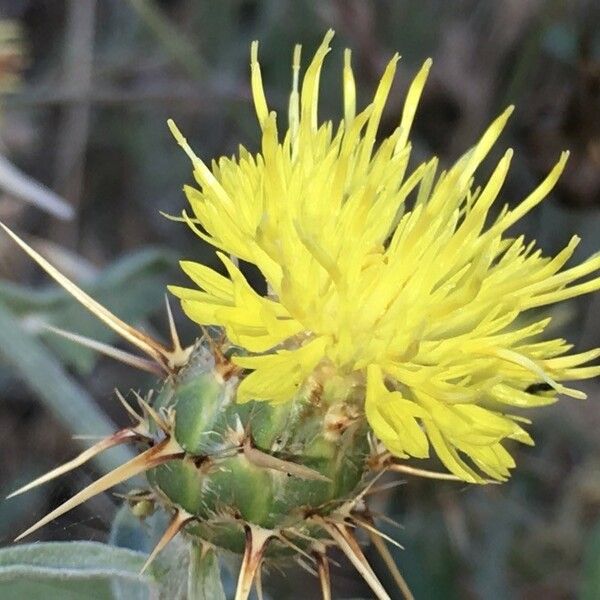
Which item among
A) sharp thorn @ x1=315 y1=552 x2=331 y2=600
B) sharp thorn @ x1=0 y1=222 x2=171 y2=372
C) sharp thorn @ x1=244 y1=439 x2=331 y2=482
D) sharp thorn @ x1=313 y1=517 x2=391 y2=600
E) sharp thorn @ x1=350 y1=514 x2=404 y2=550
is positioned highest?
sharp thorn @ x1=0 y1=222 x2=171 y2=372

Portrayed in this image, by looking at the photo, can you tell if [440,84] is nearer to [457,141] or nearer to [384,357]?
[457,141]

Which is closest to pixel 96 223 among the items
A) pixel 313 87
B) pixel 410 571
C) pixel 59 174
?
pixel 59 174

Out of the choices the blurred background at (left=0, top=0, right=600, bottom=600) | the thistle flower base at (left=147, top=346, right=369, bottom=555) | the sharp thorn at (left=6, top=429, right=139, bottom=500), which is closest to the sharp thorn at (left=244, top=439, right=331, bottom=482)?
the thistle flower base at (left=147, top=346, right=369, bottom=555)

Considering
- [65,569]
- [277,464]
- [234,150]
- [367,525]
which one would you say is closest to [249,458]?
[277,464]

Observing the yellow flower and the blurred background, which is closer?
the yellow flower

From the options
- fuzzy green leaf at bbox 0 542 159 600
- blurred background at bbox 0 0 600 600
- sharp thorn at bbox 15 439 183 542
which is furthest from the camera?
blurred background at bbox 0 0 600 600

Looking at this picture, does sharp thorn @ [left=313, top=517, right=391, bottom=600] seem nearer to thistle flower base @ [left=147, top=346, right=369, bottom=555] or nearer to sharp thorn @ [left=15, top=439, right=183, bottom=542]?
thistle flower base @ [left=147, top=346, right=369, bottom=555]
